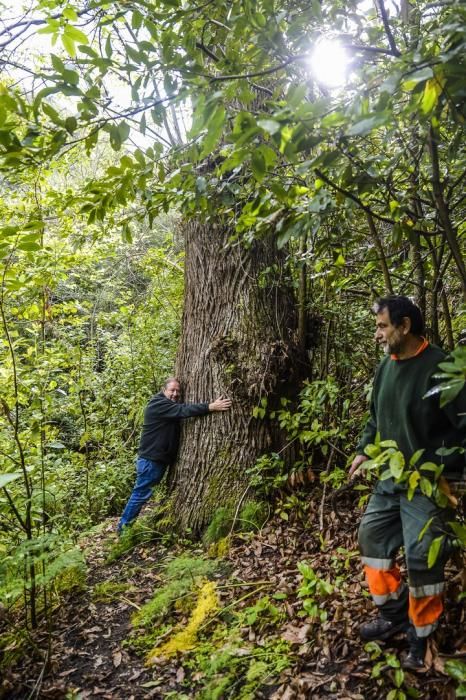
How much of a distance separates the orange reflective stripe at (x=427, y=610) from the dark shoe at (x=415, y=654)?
127 millimetres

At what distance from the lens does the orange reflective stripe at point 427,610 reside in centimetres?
246

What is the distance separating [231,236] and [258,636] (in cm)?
310

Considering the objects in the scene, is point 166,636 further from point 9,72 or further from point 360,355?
point 9,72

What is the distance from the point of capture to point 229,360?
189 inches

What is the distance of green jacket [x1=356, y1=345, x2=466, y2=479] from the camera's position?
2602 millimetres

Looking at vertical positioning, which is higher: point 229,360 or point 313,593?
point 229,360

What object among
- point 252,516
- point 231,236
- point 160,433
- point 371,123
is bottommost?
point 252,516

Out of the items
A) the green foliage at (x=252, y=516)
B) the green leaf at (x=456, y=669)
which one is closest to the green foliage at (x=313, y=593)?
the green leaf at (x=456, y=669)

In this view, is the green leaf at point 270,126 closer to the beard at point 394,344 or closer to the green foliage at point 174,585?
the beard at point 394,344

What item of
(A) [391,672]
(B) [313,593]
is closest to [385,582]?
(A) [391,672]

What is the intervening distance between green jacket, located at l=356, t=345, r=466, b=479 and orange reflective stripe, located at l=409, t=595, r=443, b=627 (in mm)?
696

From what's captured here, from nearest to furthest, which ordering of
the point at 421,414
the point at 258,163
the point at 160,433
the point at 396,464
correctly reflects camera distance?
the point at 258,163, the point at 396,464, the point at 421,414, the point at 160,433

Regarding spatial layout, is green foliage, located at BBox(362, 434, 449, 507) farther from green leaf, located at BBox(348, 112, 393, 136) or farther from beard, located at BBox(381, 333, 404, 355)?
green leaf, located at BBox(348, 112, 393, 136)

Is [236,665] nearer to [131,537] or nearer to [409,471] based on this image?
[409,471]
